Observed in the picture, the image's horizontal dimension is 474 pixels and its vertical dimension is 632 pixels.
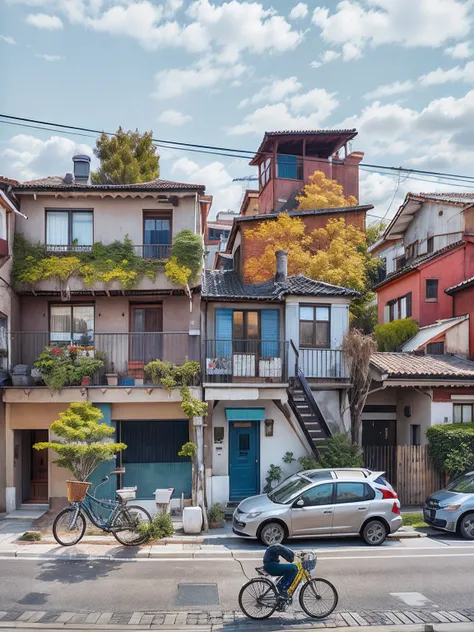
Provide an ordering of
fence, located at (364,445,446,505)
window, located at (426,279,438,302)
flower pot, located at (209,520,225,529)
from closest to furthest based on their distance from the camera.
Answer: flower pot, located at (209,520,225,529)
fence, located at (364,445,446,505)
window, located at (426,279,438,302)

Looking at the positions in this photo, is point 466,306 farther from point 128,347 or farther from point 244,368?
point 128,347

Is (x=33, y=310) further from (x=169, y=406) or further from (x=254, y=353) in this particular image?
(x=254, y=353)

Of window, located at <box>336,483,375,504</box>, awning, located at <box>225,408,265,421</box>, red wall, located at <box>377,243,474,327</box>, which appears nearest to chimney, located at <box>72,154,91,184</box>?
awning, located at <box>225,408,265,421</box>

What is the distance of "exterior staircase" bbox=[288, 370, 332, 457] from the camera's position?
59.0 feet

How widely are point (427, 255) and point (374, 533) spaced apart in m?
16.8

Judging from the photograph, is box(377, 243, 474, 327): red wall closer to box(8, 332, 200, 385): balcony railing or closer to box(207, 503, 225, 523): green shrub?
box(8, 332, 200, 385): balcony railing

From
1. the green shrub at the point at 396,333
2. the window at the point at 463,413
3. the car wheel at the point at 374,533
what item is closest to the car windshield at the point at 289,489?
the car wheel at the point at 374,533

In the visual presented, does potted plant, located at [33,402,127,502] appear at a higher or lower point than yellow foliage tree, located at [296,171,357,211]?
lower

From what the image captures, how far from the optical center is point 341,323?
19.8 meters

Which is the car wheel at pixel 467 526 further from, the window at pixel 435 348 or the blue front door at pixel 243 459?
the window at pixel 435 348

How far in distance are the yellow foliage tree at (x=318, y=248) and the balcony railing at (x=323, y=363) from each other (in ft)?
22.9

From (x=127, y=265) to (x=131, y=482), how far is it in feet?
22.1

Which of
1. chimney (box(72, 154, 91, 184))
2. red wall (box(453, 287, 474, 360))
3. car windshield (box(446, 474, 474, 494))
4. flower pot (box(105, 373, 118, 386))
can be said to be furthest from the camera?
red wall (box(453, 287, 474, 360))

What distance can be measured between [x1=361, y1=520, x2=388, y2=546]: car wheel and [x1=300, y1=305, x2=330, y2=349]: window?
686 centimetres
